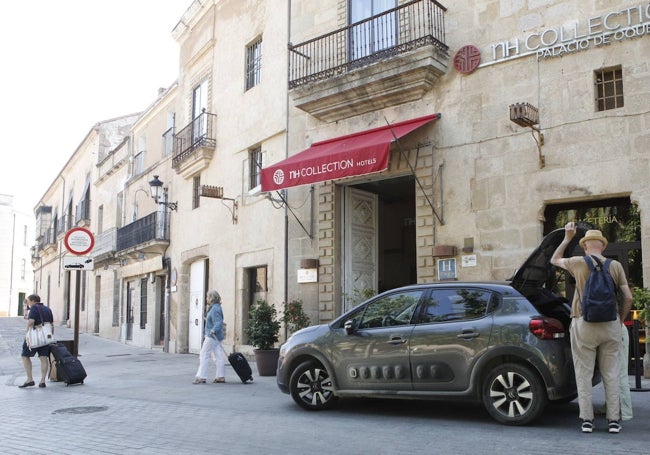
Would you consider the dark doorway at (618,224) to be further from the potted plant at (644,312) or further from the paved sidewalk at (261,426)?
the paved sidewalk at (261,426)

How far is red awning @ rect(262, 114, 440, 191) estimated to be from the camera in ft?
39.1

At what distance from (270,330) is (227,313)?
490cm

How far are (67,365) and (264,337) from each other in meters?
3.74

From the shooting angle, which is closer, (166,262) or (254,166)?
(254,166)

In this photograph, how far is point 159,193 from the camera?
23.8 m

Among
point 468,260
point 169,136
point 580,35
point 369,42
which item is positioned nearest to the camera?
point 580,35

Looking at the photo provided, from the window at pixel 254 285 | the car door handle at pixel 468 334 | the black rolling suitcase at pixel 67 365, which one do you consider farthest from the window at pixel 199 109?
the car door handle at pixel 468 334

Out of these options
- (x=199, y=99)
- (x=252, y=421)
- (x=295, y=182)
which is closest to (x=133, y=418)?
(x=252, y=421)

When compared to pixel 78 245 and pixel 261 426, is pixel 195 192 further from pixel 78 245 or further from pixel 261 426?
pixel 261 426

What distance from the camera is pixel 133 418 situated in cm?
827

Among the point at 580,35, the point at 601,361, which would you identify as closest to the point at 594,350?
the point at 601,361

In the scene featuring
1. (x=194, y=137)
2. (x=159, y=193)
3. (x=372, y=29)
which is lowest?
(x=159, y=193)

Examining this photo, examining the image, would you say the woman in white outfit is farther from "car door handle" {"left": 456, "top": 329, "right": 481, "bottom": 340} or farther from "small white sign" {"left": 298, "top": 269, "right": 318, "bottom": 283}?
"car door handle" {"left": 456, "top": 329, "right": 481, "bottom": 340}

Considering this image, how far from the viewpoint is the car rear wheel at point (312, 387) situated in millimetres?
8242
